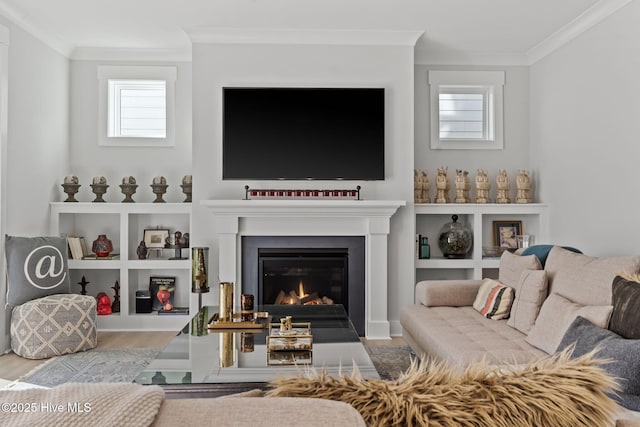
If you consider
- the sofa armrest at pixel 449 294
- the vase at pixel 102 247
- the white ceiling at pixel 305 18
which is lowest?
the sofa armrest at pixel 449 294

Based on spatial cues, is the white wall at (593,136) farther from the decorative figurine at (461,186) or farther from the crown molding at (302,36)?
the crown molding at (302,36)

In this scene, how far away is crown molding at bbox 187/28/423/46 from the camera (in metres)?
4.50

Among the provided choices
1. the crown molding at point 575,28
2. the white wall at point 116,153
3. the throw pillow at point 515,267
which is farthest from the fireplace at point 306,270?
the crown molding at point 575,28

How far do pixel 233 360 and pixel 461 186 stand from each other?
10.6 ft

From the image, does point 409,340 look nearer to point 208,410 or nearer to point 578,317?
point 578,317

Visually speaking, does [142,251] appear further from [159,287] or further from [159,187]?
[159,187]

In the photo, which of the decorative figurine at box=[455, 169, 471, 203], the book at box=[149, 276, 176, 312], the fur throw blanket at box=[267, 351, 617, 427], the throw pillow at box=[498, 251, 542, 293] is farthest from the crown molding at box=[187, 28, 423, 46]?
the fur throw blanket at box=[267, 351, 617, 427]

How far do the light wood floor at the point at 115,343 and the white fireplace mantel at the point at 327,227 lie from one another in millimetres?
349

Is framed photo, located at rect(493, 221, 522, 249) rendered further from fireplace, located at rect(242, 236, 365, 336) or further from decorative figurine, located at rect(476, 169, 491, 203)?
fireplace, located at rect(242, 236, 365, 336)

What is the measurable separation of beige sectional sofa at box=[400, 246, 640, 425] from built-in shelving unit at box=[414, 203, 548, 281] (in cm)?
99

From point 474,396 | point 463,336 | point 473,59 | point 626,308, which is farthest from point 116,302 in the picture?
point 474,396

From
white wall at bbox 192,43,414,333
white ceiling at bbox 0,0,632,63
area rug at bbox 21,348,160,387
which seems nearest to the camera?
area rug at bbox 21,348,160,387

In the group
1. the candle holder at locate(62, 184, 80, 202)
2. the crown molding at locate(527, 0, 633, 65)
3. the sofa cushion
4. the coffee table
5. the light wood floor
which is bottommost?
the light wood floor

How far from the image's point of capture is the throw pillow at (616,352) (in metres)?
1.82
